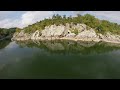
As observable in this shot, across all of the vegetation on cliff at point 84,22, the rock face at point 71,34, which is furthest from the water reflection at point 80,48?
the vegetation on cliff at point 84,22

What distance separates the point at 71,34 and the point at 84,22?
2.77 metres

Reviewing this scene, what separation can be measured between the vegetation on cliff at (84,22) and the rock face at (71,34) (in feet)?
2.31

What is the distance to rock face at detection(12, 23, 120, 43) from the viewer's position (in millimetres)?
25109

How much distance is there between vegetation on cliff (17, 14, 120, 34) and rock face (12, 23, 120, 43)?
27.7 inches

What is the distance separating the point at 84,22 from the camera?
27.2 metres

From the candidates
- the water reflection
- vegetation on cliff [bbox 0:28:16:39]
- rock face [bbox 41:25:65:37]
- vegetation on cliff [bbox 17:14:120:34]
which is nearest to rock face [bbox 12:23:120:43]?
rock face [bbox 41:25:65:37]

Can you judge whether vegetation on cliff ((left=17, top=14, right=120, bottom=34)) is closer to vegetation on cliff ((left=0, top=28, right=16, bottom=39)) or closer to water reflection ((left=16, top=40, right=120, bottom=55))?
vegetation on cliff ((left=0, top=28, right=16, bottom=39))

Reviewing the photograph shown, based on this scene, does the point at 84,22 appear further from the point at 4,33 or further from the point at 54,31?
the point at 4,33

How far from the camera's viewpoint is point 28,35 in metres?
29.5

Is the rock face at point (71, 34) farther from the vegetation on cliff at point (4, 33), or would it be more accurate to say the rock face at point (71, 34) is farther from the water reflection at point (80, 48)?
the vegetation on cliff at point (4, 33)

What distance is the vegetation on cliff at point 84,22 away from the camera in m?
26.7
